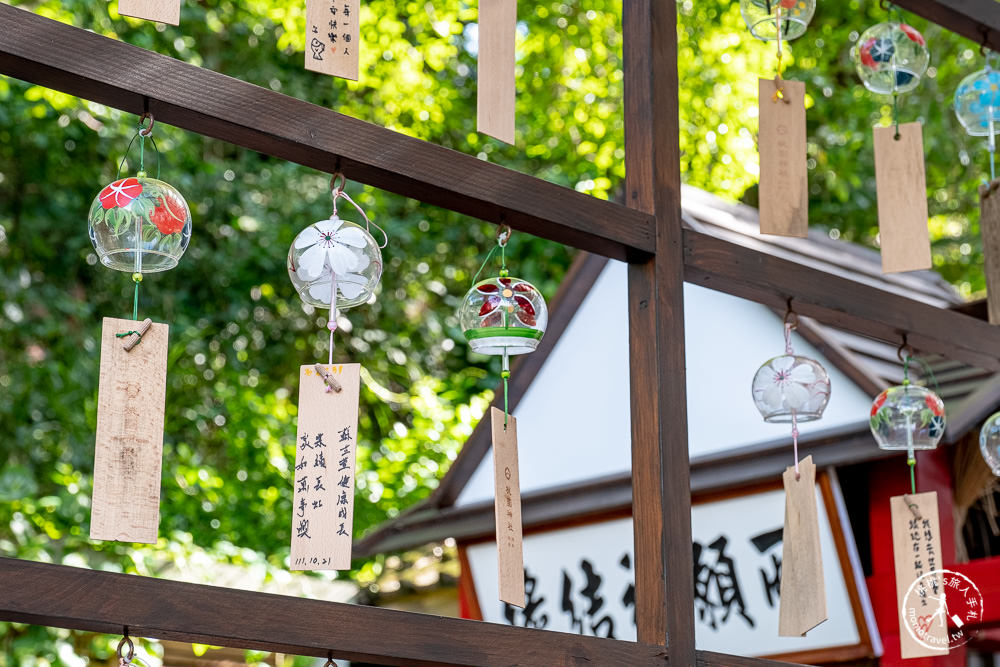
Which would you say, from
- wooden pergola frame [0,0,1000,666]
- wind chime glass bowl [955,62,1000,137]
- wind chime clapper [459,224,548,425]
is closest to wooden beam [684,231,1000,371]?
wooden pergola frame [0,0,1000,666]

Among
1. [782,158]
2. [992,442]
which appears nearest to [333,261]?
[782,158]

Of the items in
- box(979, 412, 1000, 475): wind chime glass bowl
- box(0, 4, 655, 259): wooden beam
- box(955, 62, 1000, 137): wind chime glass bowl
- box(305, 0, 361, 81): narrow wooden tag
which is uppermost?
box(955, 62, 1000, 137): wind chime glass bowl

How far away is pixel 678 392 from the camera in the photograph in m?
1.73

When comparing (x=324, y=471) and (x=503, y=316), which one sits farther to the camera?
(x=503, y=316)

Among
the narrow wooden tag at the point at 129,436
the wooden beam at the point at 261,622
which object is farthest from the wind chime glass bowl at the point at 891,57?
the narrow wooden tag at the point at 129,436

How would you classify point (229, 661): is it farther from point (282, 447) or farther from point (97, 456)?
point (97, 456)

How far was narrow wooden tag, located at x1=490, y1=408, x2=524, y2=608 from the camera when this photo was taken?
1529 mm

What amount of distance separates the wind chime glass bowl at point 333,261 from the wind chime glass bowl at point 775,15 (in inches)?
39.6

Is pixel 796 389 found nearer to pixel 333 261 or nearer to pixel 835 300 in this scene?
pixel 835 300

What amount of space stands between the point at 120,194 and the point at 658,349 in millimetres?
763

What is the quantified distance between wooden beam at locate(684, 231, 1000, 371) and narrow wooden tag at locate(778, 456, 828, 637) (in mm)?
269

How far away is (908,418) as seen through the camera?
2.25 metres

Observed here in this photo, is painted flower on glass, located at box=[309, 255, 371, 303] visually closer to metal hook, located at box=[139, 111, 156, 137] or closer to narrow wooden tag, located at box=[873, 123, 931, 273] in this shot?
metal hook, located at box=[139, 111, 156, 137]

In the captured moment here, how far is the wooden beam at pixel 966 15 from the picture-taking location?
7.23 feet
